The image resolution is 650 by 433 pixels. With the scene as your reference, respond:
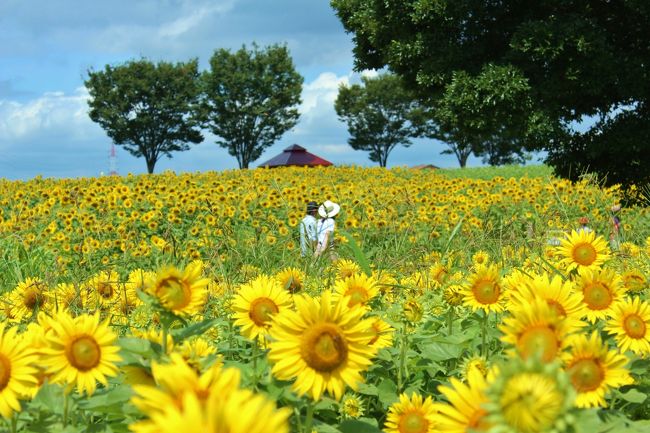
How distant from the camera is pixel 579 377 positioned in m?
1.70

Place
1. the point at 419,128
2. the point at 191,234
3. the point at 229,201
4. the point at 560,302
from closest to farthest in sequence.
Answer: the point at 560,302 < the point at 191,234 < the point at 229,201 < the point at 419,128

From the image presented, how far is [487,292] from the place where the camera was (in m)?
2.64

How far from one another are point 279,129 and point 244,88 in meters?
4.18

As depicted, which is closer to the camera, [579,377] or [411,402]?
[579,377]

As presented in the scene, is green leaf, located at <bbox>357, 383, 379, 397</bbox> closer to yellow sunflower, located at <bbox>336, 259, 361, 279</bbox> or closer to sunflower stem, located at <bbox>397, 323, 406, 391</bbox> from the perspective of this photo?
sunflower stem, located at <bbox>397, 323, 406, 391</bbox>

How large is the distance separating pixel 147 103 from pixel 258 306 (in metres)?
52.9

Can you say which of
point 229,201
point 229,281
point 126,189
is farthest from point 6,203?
point 229,281

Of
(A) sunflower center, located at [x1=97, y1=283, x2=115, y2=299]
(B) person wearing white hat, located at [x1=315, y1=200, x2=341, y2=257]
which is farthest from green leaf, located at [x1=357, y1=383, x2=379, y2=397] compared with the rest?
(A) sunflower center, located at [x1=97, y1=283, x2=115, y2=299]

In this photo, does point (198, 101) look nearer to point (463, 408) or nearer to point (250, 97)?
point (250, 97)

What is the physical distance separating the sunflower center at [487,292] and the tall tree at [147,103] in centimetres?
5114

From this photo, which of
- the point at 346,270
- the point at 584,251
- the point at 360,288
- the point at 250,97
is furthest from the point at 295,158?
the point at 360,288

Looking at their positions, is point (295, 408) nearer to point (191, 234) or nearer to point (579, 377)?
point (579, 377)

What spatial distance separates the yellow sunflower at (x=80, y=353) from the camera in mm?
1710

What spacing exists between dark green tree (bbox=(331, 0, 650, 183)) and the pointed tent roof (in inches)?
960
